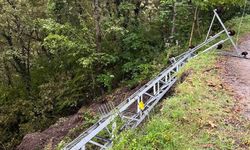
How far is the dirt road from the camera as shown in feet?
23.7

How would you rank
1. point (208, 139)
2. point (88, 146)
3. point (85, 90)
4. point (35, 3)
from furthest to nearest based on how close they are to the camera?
point (35, 3), point (85, 90), point (88, 146), point (208, 139)

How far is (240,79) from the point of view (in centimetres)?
880

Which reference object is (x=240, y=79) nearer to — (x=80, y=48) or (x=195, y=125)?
(x=195, y=125)

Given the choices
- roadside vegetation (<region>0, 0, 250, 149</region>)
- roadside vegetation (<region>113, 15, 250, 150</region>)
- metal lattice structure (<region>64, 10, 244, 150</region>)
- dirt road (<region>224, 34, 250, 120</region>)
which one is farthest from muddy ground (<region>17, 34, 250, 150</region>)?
roadside vegetation (<region>0, 0, 250, 149</region>)

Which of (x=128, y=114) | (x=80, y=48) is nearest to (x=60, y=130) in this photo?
(x=80, y=48)

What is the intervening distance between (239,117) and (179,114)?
3.70 ft

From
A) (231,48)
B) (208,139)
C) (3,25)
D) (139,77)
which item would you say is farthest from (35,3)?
(208,139)

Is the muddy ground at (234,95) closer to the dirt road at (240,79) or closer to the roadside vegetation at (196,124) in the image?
the dirt road at (240,79)

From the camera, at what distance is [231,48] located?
39.8ft

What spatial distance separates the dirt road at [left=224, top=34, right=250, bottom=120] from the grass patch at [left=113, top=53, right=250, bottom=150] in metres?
0.25

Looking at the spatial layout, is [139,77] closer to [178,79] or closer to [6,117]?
[178,79]

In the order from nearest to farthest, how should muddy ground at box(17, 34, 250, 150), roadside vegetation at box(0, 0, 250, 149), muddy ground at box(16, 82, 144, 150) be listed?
muddy ground at box(17, 34, 250, 150) < muddy ground at box(16, 82, 144, 150) < roadside vegetation at box(0, 0, 250, 149)

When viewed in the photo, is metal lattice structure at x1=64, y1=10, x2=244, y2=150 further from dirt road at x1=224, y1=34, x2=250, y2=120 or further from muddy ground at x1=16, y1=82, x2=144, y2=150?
muddy ground at x1=16, y1=82, x2=144, y2=150

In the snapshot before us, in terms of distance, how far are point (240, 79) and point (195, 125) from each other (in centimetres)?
315
